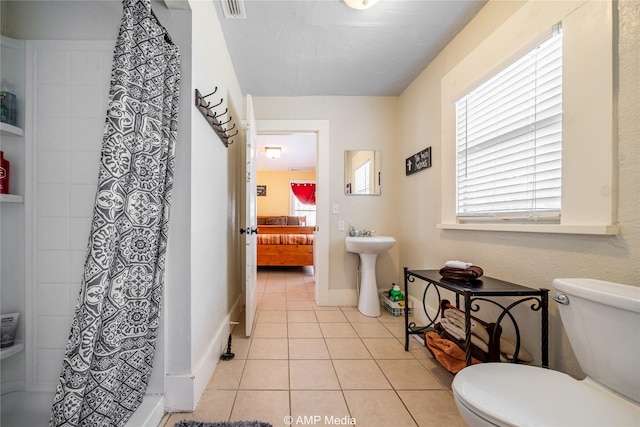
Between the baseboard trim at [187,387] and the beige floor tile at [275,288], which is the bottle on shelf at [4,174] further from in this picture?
the beige floor tile at [275,288]

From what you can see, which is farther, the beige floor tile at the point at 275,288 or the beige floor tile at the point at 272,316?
the beige floor tile at the point at 275,288

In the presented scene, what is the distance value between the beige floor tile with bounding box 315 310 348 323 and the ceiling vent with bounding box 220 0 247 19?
246cm

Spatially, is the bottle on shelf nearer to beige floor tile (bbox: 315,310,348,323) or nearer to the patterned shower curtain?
the patterned shower curtain

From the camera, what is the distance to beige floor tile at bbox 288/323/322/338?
2.02m

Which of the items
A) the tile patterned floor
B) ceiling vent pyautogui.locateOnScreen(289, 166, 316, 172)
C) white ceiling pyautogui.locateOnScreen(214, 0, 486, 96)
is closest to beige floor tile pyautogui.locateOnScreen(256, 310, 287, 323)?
the tile patterned floor

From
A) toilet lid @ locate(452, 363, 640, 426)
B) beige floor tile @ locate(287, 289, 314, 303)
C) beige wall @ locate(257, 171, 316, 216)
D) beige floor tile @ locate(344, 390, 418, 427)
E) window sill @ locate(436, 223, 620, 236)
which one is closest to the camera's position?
toilet lid @ locate(452, 363, 640, 426)

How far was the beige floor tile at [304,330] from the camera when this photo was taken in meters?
2.02

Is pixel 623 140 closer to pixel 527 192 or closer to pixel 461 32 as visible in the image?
pixel 527 192

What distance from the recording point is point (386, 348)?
6.01 ft

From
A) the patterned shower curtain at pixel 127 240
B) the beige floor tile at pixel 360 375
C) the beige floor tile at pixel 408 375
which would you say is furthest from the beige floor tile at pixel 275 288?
the patterned shower curtain at pixel 127 240

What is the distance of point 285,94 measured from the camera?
8.87 ft

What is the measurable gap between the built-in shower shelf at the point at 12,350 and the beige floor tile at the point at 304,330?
4.85ft

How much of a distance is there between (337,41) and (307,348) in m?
2.30

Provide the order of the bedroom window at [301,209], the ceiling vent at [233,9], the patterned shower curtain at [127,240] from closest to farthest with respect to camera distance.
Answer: the patterned shower curtain at [127,240]
the ceiling vent at [233,9]
the bedroom window at [301,209]
